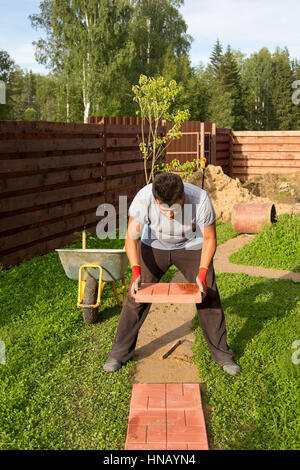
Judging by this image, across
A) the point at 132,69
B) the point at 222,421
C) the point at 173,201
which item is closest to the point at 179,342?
the point at 222,421

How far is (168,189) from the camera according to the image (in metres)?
3.41

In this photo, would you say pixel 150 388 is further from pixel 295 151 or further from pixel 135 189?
pixel 295 151

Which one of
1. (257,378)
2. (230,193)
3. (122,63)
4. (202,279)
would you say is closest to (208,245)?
(202,279)

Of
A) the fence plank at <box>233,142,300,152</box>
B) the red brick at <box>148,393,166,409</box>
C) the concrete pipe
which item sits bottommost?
the red brick at <box>148,393,166,409</box>

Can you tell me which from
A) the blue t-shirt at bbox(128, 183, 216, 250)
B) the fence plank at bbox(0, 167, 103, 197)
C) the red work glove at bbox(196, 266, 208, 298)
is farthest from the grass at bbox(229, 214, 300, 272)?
the red work glove at bbox(196, 266, 208, 298)

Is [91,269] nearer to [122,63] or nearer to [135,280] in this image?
[135,280]

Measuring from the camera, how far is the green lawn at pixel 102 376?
10.4 feet

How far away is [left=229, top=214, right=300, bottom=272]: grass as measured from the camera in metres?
7.34

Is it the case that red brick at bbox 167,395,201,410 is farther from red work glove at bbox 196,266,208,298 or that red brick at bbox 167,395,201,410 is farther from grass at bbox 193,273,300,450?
red work glove at bbox 196,266,208,298

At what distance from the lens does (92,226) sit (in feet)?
30.9

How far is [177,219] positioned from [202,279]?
1.71 ft

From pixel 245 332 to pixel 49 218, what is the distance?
4.23 m

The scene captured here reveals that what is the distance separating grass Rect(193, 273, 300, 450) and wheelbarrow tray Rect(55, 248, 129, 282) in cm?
101

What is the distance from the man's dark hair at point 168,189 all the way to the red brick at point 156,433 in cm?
152
